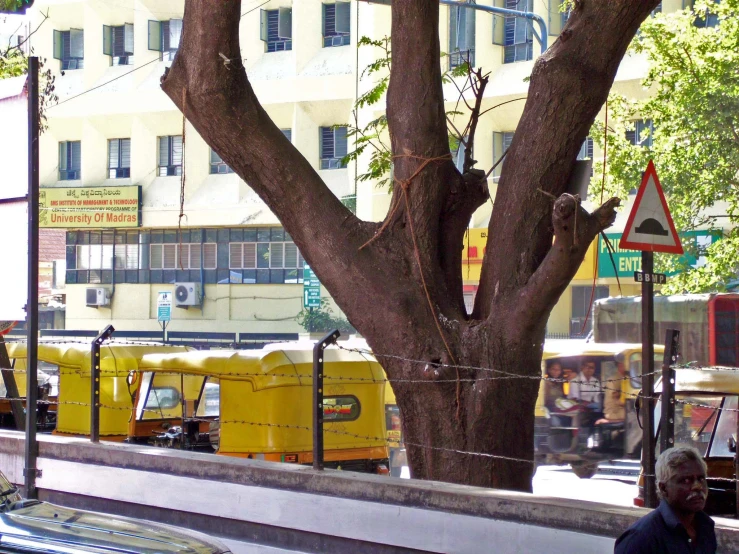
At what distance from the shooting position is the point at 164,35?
128 feet

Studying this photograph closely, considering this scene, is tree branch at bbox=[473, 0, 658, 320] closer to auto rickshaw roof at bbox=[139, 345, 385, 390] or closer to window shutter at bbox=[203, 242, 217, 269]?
auto rickshaw roof at bbox=[139, 345, 385, 390]

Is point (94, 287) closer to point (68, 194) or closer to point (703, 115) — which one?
point (68, 194)

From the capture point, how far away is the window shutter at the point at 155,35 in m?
38.7

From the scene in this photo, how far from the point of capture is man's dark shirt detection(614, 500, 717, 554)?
12.3 ft

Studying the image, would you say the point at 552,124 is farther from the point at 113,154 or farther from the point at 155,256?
the point at 113,154

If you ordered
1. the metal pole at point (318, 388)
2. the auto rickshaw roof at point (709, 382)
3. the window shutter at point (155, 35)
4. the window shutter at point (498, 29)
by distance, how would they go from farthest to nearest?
the window shutter at point (155, 35) < the window shutter at point (498, 29) < the auto rickshaw roof at point (709, 382) < the metal pole at point (318, 388)

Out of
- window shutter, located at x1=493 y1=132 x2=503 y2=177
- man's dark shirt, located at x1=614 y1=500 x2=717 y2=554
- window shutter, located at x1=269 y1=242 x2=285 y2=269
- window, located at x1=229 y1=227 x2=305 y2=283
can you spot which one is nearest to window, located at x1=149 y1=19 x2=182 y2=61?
window, located at x1=229 y1=227 x2=305 y2=283

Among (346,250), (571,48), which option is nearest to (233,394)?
(346,250)

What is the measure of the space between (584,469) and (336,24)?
915 inches

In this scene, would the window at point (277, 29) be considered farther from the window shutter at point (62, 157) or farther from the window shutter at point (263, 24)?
the window shutter at point (62, 157)

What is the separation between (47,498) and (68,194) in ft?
110

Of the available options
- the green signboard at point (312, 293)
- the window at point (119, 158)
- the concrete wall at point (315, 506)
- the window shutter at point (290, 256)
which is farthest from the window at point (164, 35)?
the concrete wall at point (315, 506)

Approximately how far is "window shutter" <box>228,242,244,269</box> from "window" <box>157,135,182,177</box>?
339cm

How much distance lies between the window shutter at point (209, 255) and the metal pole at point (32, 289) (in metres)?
30.8
